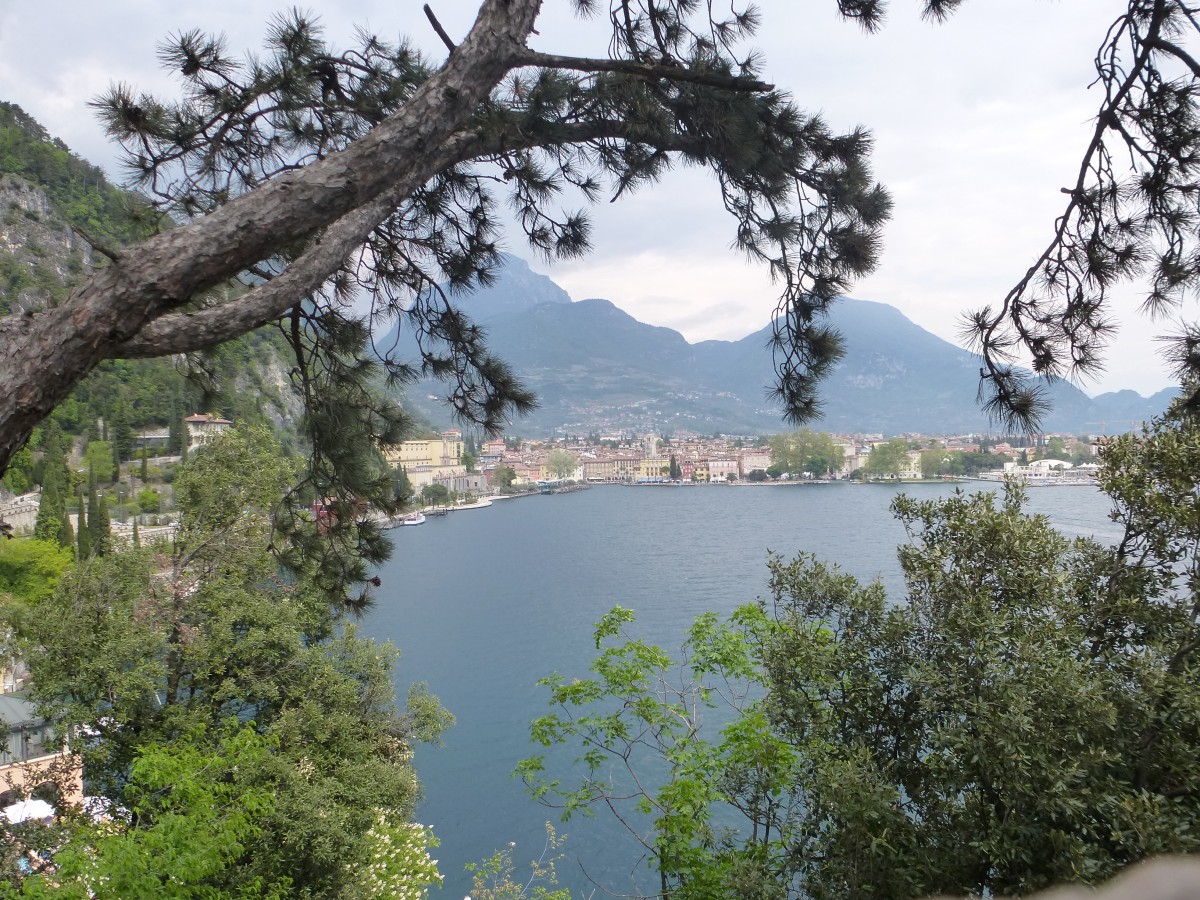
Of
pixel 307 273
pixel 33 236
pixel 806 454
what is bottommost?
pixel 806 454

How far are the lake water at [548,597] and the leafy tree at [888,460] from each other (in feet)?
3.39

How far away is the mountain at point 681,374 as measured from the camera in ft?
311

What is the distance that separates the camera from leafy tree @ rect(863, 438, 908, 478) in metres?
40.4

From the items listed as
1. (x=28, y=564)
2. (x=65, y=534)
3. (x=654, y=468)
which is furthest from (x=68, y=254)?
(x=654, y=468)

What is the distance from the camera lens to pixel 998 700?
2.33 m

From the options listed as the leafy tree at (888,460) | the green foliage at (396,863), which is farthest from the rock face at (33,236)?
the leafy tree at (888,460)

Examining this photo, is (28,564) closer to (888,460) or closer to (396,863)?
(396,863)

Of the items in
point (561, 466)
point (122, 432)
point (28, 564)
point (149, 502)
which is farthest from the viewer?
point (561, 466)

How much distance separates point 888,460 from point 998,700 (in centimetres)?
4153

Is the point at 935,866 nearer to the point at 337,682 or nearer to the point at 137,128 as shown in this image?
the point at 137,128

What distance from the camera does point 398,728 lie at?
29.1 feet

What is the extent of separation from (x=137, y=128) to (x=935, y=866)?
329 centimetres

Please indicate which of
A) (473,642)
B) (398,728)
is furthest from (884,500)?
(398,728)

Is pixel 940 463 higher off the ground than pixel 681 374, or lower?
lower
